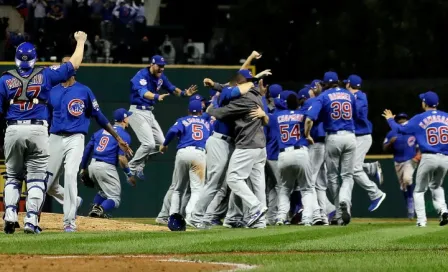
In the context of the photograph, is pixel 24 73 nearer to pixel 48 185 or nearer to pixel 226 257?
pixel 48 185

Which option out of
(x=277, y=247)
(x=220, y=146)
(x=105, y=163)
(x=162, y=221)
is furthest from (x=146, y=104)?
(x=277, y=247)

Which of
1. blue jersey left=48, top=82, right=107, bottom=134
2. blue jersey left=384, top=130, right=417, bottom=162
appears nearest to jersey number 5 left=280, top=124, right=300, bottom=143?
blue jersey left=48, top=82, right=107, bottom=134

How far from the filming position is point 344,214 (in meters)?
17.7

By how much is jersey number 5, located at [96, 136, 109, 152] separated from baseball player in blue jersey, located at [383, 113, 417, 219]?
660 cm

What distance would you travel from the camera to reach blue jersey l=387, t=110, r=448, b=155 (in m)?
17.0

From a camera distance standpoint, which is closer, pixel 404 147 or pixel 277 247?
pixel 277 247

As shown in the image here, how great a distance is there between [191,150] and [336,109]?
87.2 inches

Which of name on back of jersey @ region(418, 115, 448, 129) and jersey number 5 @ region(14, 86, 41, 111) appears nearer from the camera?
jersey number 5 @ region(14, 86, 41, 111)

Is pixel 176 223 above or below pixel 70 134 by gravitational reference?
below

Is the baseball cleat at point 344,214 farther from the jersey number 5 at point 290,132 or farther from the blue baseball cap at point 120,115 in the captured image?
the blue baseball cap at point 120,115

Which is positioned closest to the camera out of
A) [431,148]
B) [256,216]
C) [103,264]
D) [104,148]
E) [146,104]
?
[103,264]

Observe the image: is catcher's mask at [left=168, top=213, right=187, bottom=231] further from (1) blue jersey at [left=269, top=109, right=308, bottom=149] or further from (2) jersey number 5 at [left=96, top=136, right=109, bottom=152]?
(2) jersey number 5 at [left=96, top=136, right=109, bottom=152]

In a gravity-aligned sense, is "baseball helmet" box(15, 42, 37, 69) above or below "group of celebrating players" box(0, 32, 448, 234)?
above

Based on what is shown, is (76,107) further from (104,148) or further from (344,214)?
(104,148)
